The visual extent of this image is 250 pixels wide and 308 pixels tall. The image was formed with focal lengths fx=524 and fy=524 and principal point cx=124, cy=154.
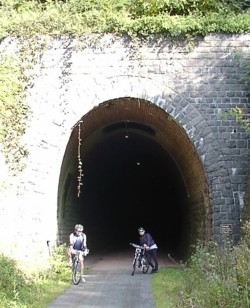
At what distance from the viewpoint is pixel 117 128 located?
1734cm

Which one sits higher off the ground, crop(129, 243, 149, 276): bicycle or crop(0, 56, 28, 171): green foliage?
crop(0, 56, 28, 171): green foliage

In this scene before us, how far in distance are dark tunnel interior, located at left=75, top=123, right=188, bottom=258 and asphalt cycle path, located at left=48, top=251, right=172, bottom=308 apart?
4.88 m

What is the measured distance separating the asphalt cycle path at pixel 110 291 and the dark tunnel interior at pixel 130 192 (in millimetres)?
4879

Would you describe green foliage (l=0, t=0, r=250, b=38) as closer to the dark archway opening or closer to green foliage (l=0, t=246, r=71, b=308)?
the dark archway opening

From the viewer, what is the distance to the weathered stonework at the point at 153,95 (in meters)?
12.4

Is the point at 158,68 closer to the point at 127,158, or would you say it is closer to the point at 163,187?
the point at 127,158

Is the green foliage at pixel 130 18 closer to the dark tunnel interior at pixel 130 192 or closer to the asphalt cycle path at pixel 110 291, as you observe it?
the dark tunnel interior at pixel 130 192

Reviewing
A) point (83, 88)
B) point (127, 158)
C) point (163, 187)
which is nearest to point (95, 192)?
point (127, 158)

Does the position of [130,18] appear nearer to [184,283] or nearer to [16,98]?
[16,98]

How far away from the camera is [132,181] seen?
2714 cm

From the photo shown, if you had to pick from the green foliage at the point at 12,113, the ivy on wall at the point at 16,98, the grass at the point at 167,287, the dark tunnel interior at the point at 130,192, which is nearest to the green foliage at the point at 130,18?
the ivy on wall at the point at 16,98

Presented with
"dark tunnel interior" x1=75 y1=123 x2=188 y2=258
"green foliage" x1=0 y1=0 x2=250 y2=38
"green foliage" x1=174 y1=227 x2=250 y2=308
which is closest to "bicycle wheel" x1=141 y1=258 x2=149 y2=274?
"dark tunnel interior" x1=75 y1=123 x2=188 y2=258

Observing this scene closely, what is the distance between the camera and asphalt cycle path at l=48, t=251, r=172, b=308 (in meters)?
8.58

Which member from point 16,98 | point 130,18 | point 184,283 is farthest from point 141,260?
point 130,18
